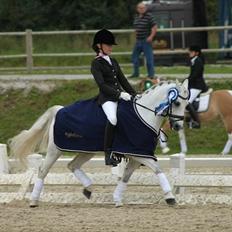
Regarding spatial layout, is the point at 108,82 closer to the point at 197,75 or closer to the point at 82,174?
the point at 82,174

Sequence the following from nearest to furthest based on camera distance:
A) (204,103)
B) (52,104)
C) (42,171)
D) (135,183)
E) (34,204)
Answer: (34,204), (42,171), (135,183), (204,103), (52,104)

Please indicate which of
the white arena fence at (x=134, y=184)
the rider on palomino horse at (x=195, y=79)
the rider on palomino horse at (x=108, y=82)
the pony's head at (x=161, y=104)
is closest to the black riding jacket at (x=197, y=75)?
the rider on palomino horse at (x=195, y=79)

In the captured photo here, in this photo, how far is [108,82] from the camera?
386 inches

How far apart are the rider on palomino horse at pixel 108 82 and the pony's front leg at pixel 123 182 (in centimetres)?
31

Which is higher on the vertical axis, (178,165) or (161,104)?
(161,104)

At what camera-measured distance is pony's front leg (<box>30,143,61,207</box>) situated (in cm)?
990

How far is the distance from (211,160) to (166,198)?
8.19 feet

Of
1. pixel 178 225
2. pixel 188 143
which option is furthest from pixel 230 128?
pixel 178 225

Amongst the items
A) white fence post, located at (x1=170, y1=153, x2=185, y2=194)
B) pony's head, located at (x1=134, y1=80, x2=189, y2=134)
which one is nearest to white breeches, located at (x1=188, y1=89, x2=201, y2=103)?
white fence post, located at (x1=170, y1=153, x2=185, y2=194)

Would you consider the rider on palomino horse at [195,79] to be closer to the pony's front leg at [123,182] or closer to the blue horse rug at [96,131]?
the pony's front leg at [123,182]

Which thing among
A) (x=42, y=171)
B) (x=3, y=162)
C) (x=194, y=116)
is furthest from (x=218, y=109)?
(x=42, y=171)

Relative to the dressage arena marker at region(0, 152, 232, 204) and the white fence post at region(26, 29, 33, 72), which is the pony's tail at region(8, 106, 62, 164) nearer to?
the dressage arena marker at region(0, 152, 232, 204)

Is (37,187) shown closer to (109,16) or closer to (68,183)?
(68,183)

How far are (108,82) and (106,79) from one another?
43 mm
